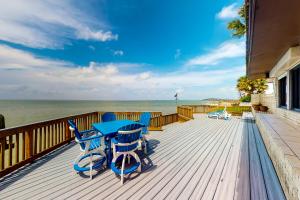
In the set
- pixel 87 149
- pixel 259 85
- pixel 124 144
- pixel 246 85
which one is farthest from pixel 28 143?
pixel 259 85

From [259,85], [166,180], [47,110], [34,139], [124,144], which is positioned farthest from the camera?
[47,110]

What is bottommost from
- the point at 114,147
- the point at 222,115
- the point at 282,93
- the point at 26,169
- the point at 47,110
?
the point at 47,110

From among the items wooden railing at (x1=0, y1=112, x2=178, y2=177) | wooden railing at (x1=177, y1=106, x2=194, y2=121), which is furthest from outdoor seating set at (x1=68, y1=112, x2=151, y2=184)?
wooden railing at (x1=177, y1=106, x2=194, y2=121)

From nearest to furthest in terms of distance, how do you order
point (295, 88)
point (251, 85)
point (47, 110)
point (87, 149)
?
1. point (87, 149)
2. point (295, 88)
3. point (251, 85)
4. point (47, 110)

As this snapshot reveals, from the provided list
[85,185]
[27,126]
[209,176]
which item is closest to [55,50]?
[27,126]

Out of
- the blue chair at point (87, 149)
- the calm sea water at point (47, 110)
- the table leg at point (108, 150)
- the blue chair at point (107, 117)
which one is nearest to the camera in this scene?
the blue chair at point (87, 149)

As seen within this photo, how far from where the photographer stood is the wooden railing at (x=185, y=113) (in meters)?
10.3

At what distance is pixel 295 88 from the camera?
4625 mm

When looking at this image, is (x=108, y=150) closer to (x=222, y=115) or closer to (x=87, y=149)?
(x=87, y=149)

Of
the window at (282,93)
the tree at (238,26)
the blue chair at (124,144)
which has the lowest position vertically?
the blue chair at (124,144)

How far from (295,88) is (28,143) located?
769 cm

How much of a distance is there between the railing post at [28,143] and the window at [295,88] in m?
7.42

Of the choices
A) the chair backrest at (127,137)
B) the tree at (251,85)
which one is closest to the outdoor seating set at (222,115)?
the chair backrest at (127,137)

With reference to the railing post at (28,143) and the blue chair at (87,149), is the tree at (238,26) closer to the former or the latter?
the blue chair at (87,149)
